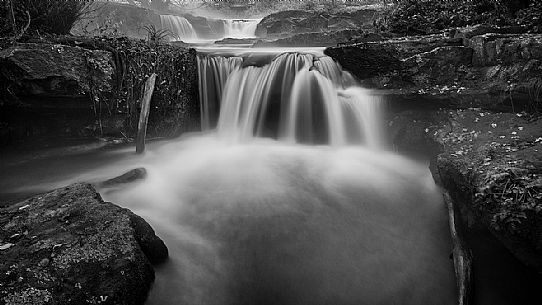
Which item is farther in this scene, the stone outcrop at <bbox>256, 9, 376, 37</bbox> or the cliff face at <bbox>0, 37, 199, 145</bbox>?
the stone outcrop at <bbox>256, 9, 376, 37</bbox>

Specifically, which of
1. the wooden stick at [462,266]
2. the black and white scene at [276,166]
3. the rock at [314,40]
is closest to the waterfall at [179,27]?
the rock at [314,40]

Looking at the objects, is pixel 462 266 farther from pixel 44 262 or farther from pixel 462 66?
pixel 462 66

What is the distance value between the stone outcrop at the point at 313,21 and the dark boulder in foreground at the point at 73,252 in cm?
1359

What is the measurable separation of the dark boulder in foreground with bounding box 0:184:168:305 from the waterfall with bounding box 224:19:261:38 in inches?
641

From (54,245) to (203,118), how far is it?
530 centimetres

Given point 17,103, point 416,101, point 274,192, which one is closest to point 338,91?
point 416,101

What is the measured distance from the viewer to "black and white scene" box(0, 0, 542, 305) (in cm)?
275

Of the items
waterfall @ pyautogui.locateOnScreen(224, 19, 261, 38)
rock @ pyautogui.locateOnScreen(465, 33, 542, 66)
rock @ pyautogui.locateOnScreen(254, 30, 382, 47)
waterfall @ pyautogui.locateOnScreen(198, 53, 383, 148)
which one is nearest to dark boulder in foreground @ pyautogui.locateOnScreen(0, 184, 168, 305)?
waterfall @ pyautogui.locateOnScreen(198, 53, 383, 148)

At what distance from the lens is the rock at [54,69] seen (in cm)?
471

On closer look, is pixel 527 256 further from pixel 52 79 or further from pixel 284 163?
pixel 52 79

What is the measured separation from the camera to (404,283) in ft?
10.1

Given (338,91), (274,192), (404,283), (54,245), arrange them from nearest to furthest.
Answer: (54,245) < (404,283) < (274,192) < (338,91)

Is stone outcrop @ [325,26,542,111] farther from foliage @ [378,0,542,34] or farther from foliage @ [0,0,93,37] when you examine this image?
foliage @ [0,0,93,37]

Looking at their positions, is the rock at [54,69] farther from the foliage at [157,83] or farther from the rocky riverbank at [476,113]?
the rocky riverbank at [476,113]
